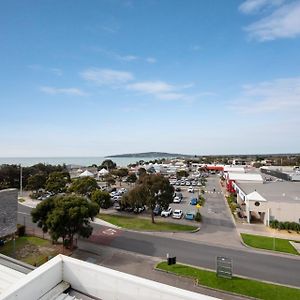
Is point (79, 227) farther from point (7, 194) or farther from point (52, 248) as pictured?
point (7, 194)

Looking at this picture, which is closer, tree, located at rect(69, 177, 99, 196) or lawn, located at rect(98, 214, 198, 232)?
lawn, located at rect(98, 214, 198, 232)

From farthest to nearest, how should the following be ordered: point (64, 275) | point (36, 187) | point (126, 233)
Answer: point (36, 187) < point (126, 233) < point (64, 275)

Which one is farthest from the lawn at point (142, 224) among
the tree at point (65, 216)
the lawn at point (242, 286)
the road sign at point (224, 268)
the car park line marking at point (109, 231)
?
the road sign at point (224, 268)

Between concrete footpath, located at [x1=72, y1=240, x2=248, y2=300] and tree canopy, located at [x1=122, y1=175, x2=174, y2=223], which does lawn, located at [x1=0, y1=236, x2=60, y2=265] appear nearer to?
concrete footpath, located at [x1=72, y1=240, x2=248, y2=300]

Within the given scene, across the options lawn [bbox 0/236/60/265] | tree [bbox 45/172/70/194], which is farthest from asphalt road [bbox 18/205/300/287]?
tree [bbox 45/172/70/194]

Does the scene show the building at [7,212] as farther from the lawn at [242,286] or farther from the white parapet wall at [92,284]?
the white parapet wall at [92,284]

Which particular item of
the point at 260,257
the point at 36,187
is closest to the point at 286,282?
the point at 260,257

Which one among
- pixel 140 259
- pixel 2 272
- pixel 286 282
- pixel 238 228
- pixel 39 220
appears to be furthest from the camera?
pixel 238 228

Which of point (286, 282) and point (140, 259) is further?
point (140, 259)
